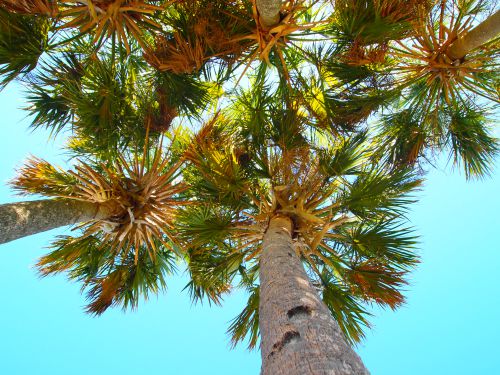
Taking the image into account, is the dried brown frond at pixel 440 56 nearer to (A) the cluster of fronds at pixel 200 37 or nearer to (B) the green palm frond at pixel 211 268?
(A) the cluster of fronds at pixel 200 37

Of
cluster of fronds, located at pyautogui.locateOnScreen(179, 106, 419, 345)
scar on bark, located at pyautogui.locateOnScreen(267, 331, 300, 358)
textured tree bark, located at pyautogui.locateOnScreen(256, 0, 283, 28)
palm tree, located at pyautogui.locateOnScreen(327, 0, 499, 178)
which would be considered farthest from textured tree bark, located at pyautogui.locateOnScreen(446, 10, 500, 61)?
scar on bark, located at pyautogui.locateOnScreen(267, 331, 300, 358)

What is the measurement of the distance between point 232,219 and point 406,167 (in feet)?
7.38

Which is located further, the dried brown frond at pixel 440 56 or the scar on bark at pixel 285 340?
the dried brown frond at pixel 440 56

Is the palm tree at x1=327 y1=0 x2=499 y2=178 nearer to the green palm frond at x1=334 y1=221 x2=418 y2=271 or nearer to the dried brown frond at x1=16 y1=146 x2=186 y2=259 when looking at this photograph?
the green palm frond at x1=334 y1=221 x2=418 y2=271

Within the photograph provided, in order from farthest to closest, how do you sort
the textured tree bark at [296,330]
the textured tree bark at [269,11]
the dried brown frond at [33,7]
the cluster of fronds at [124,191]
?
the cluster of fronds at [124,191], the dried brown frond at [33,7], the textured tree bark at [269,11], the textured tree bark at [296,330]

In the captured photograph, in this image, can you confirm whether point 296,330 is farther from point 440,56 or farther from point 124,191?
point 440,56

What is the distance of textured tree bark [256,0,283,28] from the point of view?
3.36 meters

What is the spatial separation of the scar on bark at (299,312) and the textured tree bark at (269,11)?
258cm

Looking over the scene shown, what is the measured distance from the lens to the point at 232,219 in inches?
185

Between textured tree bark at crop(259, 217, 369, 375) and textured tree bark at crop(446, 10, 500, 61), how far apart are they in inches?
117

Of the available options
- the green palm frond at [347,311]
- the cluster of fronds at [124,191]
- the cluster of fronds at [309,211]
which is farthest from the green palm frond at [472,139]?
the cluster of fronds at [124,191]

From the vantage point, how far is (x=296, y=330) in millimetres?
1955

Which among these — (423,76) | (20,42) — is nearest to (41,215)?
(20,42)

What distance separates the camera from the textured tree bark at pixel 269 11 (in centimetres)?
336
